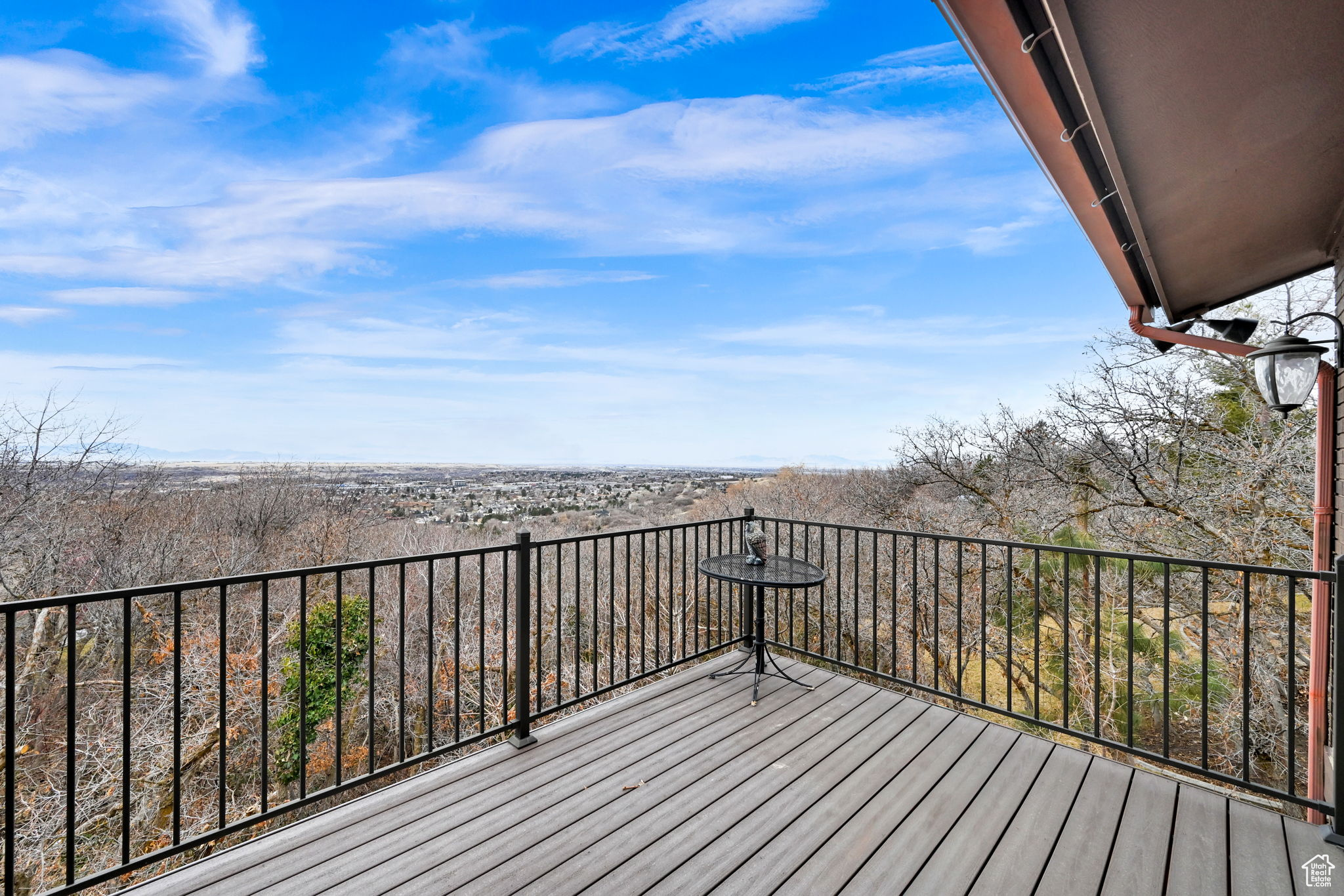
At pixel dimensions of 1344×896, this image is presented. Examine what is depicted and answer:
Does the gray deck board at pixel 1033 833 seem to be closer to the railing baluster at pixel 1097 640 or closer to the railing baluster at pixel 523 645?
the railing baluster at pixel 1097 640

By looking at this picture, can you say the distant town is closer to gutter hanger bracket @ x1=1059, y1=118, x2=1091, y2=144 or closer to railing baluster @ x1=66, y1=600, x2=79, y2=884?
railing baluster @ x1=66, y1=600, x2=79, y2=884

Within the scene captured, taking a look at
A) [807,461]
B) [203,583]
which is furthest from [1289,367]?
[807,461]

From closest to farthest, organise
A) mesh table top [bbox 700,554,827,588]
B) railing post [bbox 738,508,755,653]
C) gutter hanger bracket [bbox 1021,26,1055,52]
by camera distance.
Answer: gutter hanger bracket [bbox 1021,26,1055,52] → mesh table top [bbox 700,554,827,588] → railing post [bbox 738,508,755,653]

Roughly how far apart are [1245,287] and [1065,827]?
371 centimetres

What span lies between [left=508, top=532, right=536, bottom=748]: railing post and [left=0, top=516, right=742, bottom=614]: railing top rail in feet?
0.21

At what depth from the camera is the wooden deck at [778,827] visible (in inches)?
66.3

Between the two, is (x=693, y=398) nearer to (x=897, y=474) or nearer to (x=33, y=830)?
(x=897, y=474)

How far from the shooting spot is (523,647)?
262cm

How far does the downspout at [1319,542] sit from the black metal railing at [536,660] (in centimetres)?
15

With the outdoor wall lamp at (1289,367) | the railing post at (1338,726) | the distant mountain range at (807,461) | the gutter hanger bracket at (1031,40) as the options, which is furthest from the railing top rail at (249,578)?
the distant mountain range at (807,461)

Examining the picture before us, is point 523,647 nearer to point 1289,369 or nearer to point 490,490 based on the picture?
point 1289,369

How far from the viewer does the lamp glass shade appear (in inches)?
90.4

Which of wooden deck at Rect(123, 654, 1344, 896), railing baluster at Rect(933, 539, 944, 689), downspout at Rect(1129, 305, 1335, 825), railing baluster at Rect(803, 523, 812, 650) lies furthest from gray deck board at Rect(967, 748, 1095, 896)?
railing baluster at Rect(803, 523, 812, 650)

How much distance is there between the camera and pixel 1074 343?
Answer: 7391 mm
